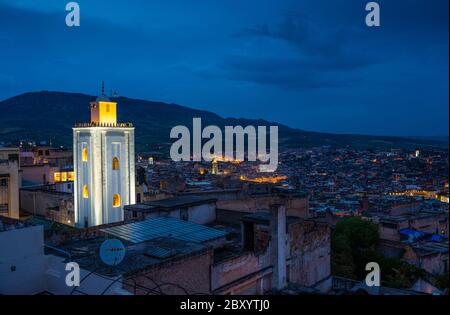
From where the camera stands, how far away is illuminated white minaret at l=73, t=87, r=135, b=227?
888 inches

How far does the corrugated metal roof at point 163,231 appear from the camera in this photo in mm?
10948

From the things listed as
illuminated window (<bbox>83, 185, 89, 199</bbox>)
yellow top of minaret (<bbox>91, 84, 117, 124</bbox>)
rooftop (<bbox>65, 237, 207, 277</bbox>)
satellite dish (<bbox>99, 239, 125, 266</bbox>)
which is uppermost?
yellow top of minaret (<bbox>91, 84, 117, 124</bbox>)

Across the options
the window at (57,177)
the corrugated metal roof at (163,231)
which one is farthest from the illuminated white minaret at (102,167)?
the corrugated metal roof at (163,231)

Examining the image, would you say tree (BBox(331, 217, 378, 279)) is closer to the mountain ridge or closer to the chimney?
the chimney

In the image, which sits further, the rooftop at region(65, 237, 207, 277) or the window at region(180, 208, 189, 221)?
the window at region(180, 208, 189, 221)

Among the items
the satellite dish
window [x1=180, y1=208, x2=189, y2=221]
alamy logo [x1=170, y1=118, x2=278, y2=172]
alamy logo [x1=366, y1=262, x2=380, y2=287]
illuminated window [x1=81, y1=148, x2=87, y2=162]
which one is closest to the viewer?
the satellite dish

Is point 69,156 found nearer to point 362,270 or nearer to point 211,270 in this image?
point 362,270

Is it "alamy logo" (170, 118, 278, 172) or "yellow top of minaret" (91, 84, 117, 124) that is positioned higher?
"yellow top of minaret" (91, 84, 117, 124)

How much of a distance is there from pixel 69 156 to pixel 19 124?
156 feet

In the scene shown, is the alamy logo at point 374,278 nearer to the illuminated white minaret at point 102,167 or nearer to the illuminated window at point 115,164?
the illuminated white minaret at point 102,167

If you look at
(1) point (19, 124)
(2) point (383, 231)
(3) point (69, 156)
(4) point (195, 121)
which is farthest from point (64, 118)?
(2) point (383, 231)

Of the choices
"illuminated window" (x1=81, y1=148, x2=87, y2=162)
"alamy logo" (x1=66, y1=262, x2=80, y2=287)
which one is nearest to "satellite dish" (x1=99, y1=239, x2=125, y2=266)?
"alamy logo" (x1=66, y1=262, x2=80, y2=287)

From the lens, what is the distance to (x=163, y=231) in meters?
11.5

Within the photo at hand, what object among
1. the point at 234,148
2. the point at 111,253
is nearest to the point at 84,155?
the point at 111,253
